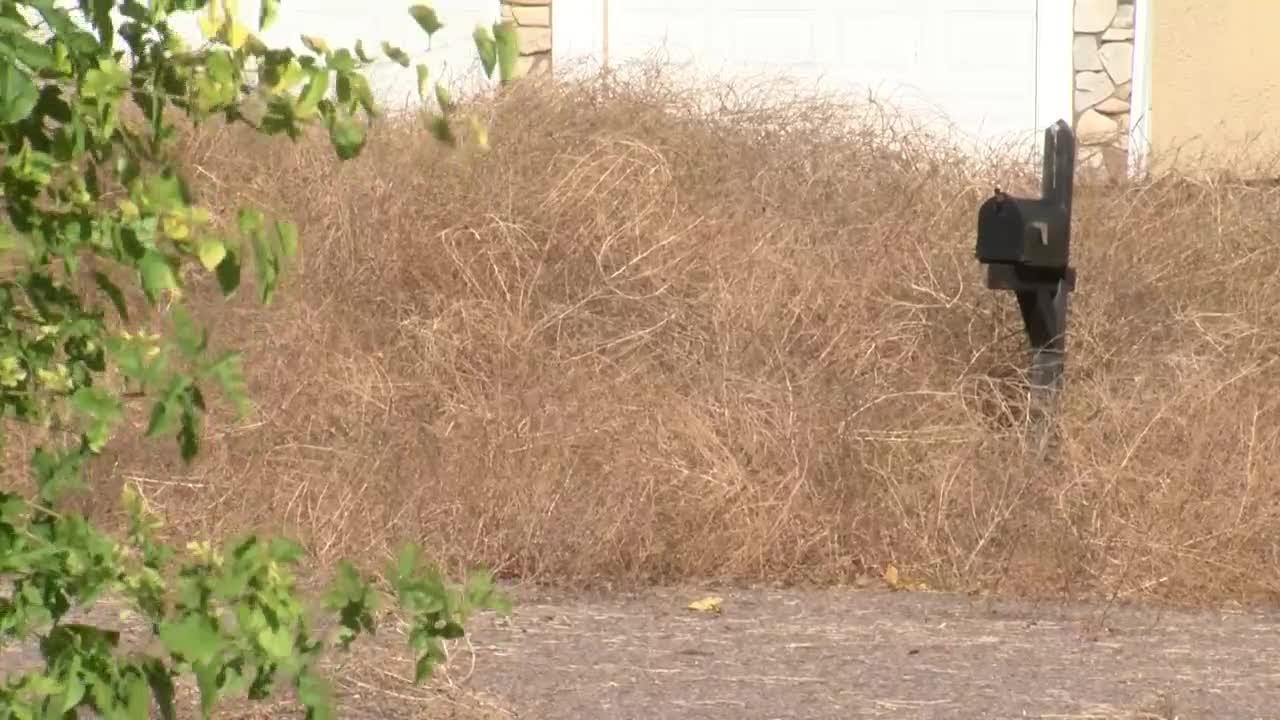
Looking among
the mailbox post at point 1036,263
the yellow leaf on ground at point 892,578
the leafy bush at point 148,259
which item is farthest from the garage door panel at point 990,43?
the leafy bush at point 148,259

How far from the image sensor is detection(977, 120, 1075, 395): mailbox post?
24.3 ft

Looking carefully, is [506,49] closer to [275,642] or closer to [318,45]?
[318,45]

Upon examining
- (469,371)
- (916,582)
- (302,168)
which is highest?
(302,168)

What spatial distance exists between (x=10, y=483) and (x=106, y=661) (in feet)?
14.4

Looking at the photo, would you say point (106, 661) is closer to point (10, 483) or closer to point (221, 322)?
point (10, 483)

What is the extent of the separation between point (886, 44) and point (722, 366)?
4.17 meters

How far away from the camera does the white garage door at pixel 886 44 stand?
1110 cm

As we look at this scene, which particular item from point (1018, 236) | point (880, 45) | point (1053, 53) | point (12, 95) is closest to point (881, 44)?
point (880, 45)

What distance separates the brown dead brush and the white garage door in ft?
3.25

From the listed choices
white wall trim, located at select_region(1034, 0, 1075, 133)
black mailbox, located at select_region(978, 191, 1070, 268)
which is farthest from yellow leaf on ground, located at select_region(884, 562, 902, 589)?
white wall trim, located at select_region(1034, 0, 1075, 133)

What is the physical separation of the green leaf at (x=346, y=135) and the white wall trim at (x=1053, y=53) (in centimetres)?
926

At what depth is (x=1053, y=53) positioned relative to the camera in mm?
11195

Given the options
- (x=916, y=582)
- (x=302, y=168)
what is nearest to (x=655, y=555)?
(x=916, y=582)

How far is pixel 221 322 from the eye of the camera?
26.0ft
